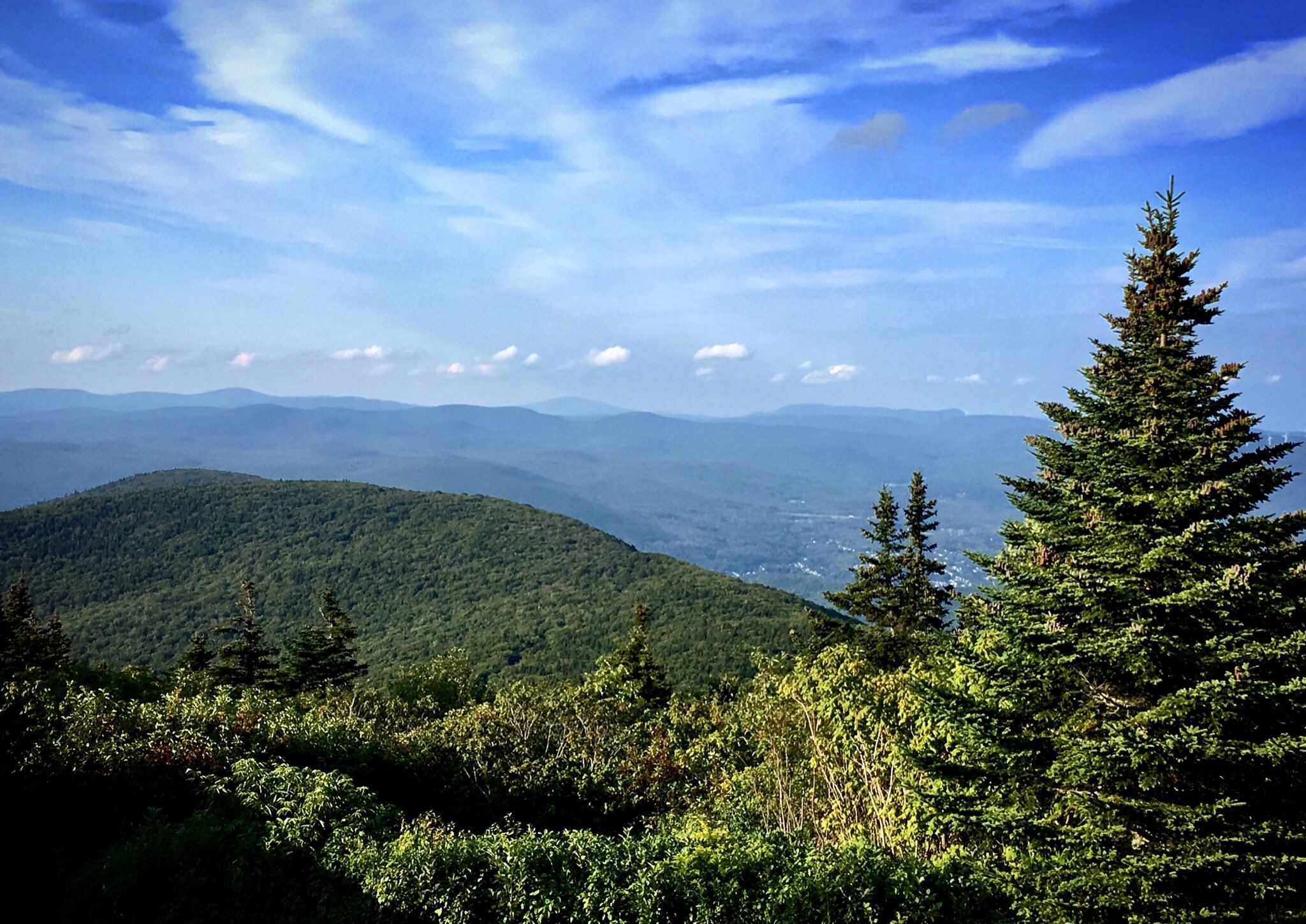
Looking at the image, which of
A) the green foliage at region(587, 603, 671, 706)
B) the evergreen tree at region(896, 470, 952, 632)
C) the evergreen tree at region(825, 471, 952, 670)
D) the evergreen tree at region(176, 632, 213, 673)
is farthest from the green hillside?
the evergreen tree at region(896, 470, 952, 632)

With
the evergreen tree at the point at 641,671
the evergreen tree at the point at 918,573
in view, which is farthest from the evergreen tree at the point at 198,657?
the evergreen tree at the point at 918,573

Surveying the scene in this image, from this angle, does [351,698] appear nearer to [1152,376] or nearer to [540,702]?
[540,702]

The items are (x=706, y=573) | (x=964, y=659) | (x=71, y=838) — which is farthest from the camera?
(x=706, y=573)

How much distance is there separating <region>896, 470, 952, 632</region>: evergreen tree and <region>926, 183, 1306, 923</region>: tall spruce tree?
1769 cm

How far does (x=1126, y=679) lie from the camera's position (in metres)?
11.1

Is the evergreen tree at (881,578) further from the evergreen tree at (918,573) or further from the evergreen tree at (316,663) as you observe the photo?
the evergreen tree at (316,663)

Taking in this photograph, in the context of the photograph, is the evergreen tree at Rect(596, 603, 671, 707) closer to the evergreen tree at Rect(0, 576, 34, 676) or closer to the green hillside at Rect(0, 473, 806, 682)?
the evergreen tree at Rect(0, 576, 34, 676)

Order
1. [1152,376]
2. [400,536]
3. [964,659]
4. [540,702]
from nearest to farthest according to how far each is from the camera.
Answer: [1152,376], [964,659], [540,702], [400,536]

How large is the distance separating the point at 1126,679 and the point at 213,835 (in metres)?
14.8

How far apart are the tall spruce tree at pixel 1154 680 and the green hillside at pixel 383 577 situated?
61014mm

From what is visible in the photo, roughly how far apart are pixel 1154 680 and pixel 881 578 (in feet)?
74.3

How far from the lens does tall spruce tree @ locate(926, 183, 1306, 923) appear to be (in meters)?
9.81

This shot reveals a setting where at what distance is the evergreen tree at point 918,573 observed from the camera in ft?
101

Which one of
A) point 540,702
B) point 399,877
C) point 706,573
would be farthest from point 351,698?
point 706,573
